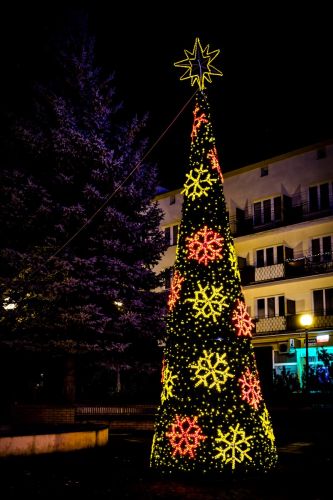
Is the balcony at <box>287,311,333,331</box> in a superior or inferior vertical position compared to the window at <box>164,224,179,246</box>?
inferior

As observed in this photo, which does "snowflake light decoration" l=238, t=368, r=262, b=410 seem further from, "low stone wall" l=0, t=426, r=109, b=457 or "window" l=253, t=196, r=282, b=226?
"window" l=253, t=196, r=282, b=226

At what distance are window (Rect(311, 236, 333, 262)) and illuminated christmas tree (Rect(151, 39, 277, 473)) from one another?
2139cm

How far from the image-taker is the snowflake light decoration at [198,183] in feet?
29.6

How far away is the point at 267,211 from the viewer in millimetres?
32219

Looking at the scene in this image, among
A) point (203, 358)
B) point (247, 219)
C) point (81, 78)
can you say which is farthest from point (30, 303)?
point (247, 219)

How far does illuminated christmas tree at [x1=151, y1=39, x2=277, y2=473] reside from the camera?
7762 millimetres

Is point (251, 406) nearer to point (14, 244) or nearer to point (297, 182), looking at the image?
point (14, 244)

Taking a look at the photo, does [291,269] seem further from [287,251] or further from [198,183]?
[198,183]

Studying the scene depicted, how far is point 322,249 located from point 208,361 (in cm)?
2295

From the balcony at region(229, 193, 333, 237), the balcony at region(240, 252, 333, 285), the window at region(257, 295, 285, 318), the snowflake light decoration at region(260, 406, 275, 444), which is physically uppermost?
the balcony at region(229, 193, 333, 237)

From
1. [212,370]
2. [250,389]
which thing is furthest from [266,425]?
[212,370]

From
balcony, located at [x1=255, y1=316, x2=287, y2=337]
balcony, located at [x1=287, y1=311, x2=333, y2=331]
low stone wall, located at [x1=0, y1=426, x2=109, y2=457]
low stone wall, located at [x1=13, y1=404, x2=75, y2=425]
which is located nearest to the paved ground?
low stone wall, located at [x1=0, y1=426, x2=109, y2=457]

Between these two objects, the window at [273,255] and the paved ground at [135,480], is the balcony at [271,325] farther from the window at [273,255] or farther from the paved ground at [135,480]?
the paved ground at [135,480]

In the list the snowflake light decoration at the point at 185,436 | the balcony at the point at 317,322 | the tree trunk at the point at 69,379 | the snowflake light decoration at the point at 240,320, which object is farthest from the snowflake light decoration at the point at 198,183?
the balcony at the point at 317,322
